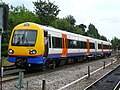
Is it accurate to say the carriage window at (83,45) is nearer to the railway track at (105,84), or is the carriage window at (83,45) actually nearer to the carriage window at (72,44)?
the carriage window at (72,44)

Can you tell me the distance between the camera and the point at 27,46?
1861 centimetres

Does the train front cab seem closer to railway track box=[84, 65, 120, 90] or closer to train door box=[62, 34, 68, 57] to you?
railway track box=[84, 65, 120, 90]

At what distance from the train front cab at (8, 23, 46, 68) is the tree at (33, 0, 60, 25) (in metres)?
44.6

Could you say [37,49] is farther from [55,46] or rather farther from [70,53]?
[70,53]

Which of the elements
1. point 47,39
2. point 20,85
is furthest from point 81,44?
point 20,85

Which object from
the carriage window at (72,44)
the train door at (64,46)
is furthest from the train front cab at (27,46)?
the carriage window at (72,44)

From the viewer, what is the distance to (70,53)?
2672cm

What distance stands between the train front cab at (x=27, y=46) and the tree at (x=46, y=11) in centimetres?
4462

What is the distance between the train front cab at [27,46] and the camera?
18438 millimetres

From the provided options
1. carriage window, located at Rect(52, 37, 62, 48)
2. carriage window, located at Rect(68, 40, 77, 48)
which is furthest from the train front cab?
carriage window, located at Rect(68, 40, 77, 48)

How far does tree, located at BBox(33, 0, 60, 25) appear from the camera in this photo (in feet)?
210

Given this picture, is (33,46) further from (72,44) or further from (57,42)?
(72,44)

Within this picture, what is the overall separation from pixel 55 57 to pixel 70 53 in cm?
506

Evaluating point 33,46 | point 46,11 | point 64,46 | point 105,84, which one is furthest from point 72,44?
point 46,11
